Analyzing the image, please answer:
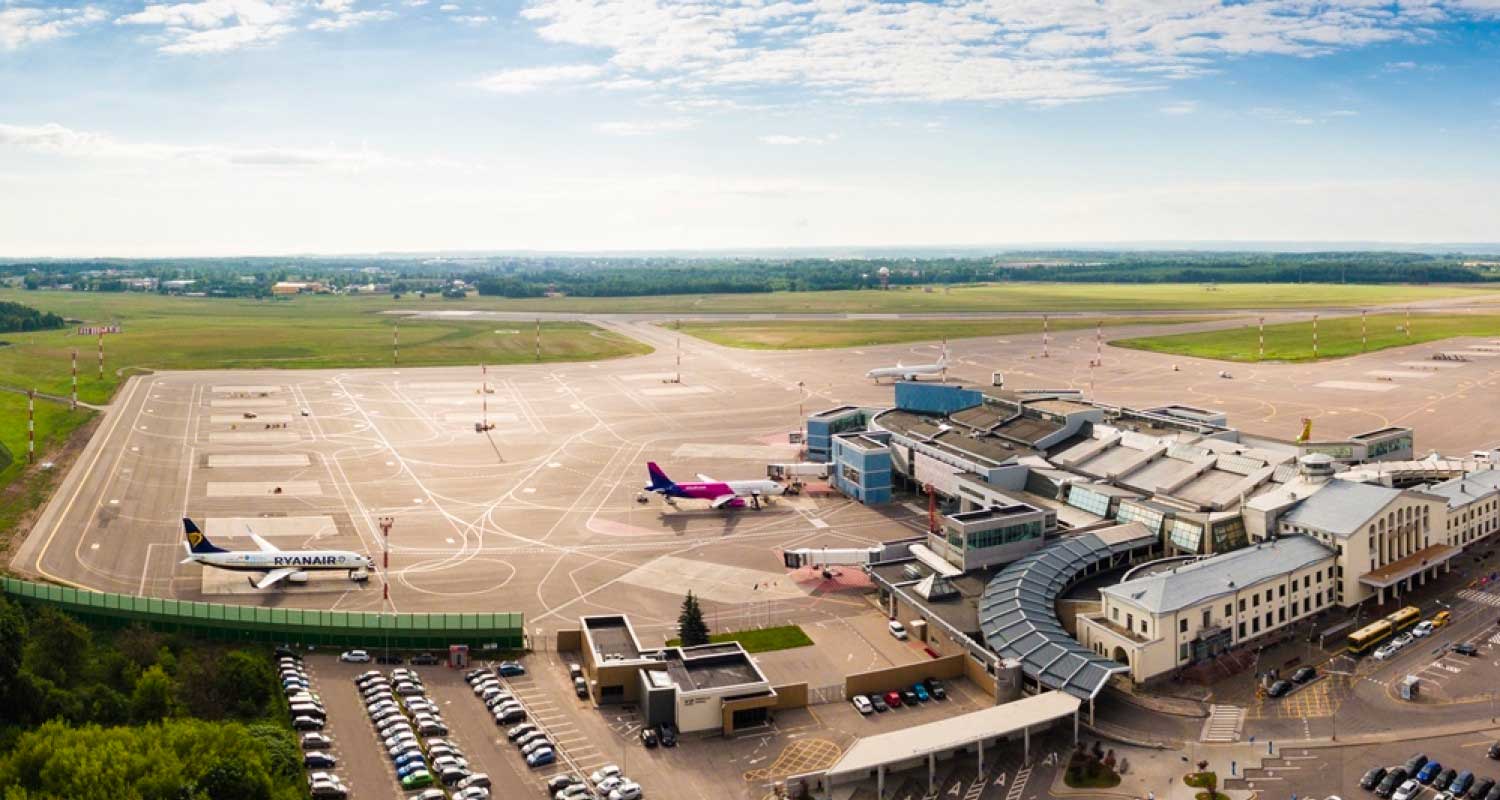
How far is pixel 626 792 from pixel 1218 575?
131ft

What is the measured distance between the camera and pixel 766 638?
70062mm

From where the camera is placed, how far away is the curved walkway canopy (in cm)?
5866

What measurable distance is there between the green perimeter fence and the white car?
65.5ft

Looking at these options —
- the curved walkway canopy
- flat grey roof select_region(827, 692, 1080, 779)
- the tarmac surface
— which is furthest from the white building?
the tarmac surface

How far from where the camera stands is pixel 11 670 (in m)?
56.3

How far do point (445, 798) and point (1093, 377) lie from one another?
149809mm

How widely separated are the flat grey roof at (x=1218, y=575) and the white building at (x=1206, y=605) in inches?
2.3

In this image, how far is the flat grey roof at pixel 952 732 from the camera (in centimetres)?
5156

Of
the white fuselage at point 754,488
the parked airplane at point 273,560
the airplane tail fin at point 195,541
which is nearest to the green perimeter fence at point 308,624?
the parked airplane at point 273,560

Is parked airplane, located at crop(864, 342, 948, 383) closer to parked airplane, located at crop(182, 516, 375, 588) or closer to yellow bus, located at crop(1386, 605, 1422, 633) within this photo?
yellow bus, located at crop(1386, 605, 1422, 633)

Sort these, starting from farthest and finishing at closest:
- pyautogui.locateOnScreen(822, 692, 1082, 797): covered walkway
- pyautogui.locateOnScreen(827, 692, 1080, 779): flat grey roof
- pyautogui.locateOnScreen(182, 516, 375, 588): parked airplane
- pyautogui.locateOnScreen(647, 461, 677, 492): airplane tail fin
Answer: pyautogui.locateOnScreen(647, 461, 677, 492): airplane tail fin → pyautogui.locateOnScreen(182, 516, 375, 588): parked airplane → pyautogui.locateOnScreen(827, 692, 1080, 779): flat grey roof → pyautogui.locateOnScreen(822, 692, 1082, 797): covered walkway

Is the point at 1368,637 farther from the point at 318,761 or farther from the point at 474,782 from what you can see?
the point at 318,761

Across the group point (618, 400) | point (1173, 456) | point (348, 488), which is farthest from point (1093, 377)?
point (348, 488)

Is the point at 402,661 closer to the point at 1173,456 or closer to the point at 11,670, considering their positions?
the point at 11,670
